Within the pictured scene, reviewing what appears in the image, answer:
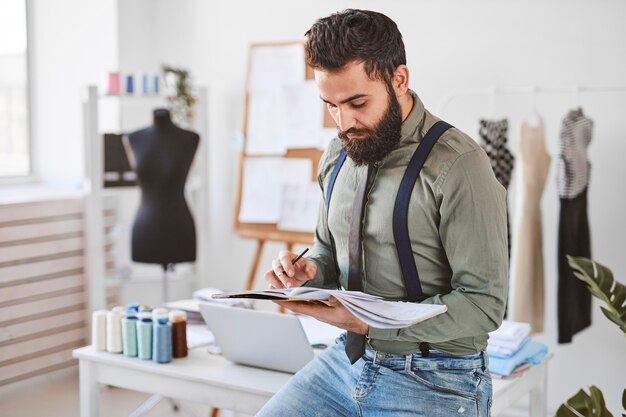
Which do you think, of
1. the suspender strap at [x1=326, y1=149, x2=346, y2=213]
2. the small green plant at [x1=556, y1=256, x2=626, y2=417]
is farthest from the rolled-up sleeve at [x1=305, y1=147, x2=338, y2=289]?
the small green plant at [x1=556, y1=256, x2=626, y2=417]

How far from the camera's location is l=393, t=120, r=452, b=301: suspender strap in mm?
1744

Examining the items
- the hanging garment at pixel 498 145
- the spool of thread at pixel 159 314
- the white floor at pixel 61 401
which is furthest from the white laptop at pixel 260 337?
the hanging garment at pixel 498 145

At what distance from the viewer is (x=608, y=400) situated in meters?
3.63

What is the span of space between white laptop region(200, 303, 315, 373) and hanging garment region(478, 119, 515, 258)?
148cm

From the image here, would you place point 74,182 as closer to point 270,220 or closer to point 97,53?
point 97,53

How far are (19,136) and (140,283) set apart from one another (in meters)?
1.21

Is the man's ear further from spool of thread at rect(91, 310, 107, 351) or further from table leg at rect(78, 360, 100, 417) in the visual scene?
table leg at rect(78, 360, 100, 417)

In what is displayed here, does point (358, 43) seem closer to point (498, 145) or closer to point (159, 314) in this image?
point (159, 314)

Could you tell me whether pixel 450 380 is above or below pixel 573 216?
below

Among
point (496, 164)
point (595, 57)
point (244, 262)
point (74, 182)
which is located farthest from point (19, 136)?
point (595, 57)

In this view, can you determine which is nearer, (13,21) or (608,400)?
(608,400)

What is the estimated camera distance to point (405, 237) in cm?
175

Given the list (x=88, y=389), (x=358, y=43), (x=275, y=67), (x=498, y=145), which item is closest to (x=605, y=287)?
(x=358, y=43)

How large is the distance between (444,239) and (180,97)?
2.78 metres
